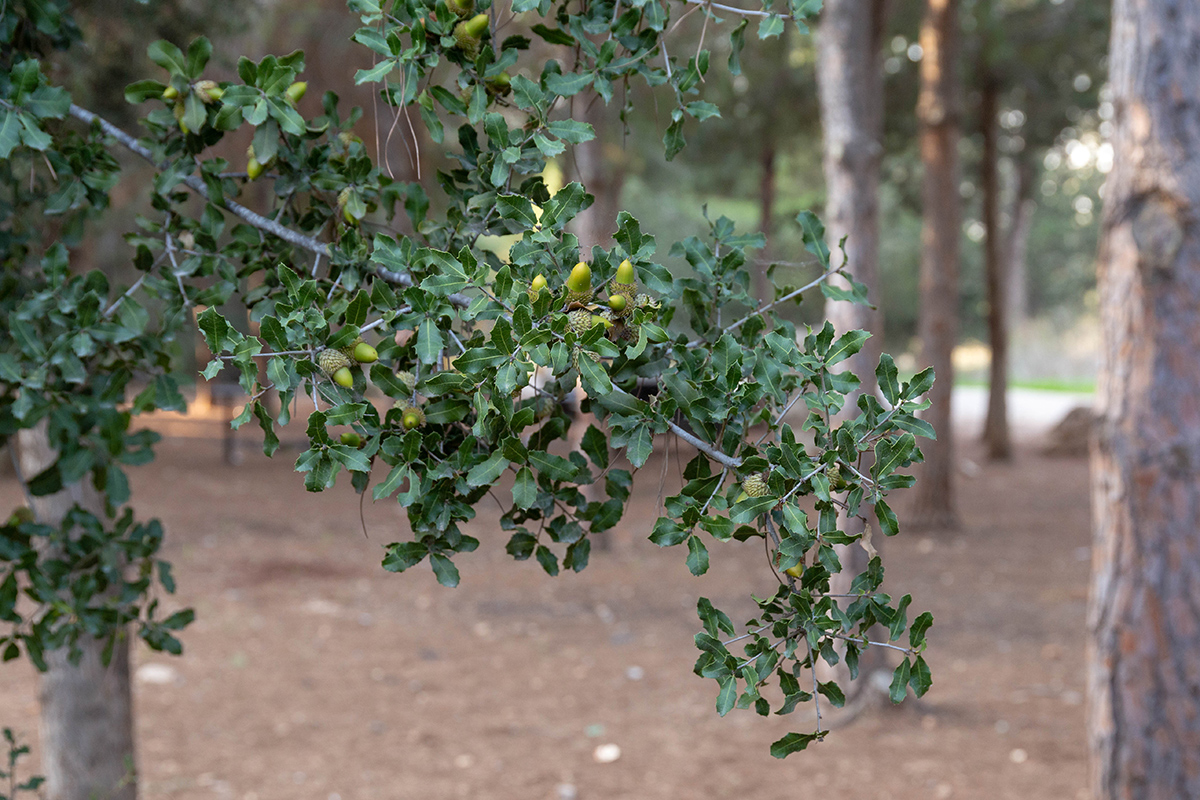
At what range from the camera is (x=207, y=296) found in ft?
6.45

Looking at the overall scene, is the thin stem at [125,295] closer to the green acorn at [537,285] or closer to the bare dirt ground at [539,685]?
the green acorn at [537,285]

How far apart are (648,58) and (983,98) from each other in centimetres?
1424

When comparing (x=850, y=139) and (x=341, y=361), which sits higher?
(x=850, y=139)

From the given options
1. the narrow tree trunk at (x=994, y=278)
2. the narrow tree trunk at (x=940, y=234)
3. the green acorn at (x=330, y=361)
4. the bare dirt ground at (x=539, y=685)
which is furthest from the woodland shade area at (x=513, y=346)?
the narrow tree trunk at (x=994, y=278)

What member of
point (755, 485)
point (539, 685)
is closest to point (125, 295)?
point (755, 485)

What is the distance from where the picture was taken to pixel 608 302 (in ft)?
4.47

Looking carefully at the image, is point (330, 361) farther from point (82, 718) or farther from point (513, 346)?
point (82, 718)

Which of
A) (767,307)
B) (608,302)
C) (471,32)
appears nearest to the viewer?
(608,302)

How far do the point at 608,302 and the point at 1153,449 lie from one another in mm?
2777

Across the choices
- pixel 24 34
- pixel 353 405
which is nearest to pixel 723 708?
pixel 353 405

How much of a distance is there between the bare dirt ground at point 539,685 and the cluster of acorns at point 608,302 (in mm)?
3863

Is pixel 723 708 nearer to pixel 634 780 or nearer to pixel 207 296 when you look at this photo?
pixel 207 296

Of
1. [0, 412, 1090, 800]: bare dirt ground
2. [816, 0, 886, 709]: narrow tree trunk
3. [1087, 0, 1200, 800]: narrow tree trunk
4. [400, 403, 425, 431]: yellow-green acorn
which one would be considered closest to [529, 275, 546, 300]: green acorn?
[400, 403, 425, 431]: yellow-green acorn

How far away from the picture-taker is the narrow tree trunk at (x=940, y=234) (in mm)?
10031
